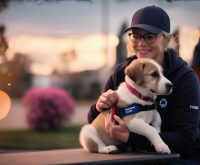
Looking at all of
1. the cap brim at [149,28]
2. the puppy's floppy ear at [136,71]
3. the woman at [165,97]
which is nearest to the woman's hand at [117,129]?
the woman at [165,97]

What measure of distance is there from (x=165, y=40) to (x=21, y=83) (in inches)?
362

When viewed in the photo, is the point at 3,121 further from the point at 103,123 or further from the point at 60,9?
the point at 103,123

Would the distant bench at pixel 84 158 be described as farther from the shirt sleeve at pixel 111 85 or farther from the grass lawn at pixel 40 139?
the grass lawn at pixel 40 139

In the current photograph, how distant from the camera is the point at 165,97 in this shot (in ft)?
10.3

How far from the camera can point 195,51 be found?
4.85 meters

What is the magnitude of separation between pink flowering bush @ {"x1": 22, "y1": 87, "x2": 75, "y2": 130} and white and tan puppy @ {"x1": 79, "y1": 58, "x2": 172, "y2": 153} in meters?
7.55

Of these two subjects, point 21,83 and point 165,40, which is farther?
point 21,83

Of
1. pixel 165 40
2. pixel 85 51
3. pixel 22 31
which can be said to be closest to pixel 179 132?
pixel 165 40

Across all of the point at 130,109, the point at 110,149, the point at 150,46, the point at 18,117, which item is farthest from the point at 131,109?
the point at 18,117

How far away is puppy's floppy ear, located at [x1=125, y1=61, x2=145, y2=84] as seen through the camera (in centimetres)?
307

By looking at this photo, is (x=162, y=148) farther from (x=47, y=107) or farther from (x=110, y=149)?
(x=47, y=107)

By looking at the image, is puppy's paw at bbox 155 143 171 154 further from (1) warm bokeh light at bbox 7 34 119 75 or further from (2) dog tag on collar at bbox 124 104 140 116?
(1) warm bokeh light at bbox 7 34 119 75

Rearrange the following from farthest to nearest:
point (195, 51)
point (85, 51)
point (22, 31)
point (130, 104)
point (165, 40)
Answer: point (85, 51) → point (22, 31) → point (195, 51) → point (165, 40) → point (130, 104)

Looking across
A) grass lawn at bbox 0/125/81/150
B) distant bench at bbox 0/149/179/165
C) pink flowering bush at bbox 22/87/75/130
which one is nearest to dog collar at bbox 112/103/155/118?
distant bench at bbox 0/149/179/165
